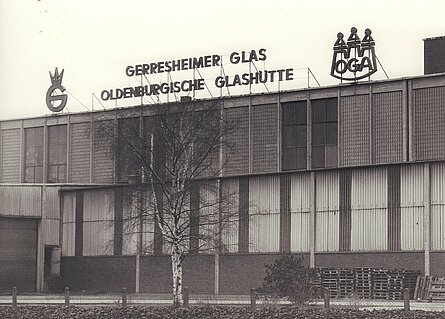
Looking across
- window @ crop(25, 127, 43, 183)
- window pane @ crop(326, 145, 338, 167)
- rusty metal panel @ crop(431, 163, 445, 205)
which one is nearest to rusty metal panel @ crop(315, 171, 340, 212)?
window pane @ crop(326, 145, 338, 167)

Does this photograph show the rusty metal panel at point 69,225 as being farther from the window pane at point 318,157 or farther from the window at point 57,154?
the window pane at point 318,157

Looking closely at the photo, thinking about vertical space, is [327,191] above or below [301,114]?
below

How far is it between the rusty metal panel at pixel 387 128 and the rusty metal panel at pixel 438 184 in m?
2.18

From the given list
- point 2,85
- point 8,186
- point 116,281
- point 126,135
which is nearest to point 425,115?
point 126,135

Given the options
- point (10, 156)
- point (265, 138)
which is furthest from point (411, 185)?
point (10, 156)

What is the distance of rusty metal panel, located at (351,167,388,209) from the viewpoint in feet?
175

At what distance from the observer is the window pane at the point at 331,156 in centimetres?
5581

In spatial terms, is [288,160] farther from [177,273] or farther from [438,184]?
[177,273]

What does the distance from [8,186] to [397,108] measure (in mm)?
25889

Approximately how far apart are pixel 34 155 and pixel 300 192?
A: 23.9 metres

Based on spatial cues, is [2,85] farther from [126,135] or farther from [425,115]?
[425,115]

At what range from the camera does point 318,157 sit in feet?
185

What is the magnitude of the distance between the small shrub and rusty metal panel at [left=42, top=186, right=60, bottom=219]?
26785mm

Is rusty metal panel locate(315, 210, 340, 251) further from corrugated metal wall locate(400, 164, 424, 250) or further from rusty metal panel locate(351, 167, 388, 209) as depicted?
corrugated metal wall locate(400, 164, 424, 250)
